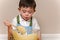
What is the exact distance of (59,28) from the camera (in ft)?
4.89

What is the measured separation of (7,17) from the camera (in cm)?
145

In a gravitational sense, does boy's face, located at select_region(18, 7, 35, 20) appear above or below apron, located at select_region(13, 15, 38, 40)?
above

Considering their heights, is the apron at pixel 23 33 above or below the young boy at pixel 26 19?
below

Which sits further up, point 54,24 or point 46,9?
point 46,9

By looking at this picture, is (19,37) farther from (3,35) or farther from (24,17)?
(3,35)

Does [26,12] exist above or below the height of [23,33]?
above

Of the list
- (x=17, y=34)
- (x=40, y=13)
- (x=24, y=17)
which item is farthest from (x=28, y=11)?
(x=40, y=13)

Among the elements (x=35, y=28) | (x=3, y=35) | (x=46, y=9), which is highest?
(x=46, y=9)

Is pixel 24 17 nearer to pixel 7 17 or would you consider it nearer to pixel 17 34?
pixel 17 34

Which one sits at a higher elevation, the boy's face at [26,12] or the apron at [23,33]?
the boy's face at [26,12]

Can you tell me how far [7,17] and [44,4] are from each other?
1.07 ft

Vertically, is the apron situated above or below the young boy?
below

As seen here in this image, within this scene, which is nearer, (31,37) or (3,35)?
(31,37)

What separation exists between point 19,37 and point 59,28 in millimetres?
460
